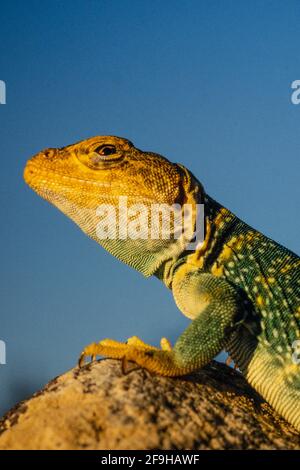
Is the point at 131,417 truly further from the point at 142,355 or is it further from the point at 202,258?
the point at 202,258

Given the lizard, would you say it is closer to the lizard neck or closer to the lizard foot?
the lizard neck

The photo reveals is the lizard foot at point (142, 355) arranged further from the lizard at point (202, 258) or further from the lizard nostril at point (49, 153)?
the lizard nostril at point (49, 153)

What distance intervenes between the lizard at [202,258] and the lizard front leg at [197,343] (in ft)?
0.05

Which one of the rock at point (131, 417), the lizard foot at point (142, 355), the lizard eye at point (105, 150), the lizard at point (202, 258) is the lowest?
the rock at point (131, 417)

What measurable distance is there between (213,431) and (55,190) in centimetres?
379

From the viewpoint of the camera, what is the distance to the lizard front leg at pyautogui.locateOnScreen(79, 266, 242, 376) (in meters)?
6.29

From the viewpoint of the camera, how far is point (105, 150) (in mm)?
7711

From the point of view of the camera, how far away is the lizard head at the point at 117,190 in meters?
7.49

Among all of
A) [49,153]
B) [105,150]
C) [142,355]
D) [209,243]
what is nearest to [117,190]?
[105,150]

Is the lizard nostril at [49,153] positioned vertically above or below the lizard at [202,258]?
above


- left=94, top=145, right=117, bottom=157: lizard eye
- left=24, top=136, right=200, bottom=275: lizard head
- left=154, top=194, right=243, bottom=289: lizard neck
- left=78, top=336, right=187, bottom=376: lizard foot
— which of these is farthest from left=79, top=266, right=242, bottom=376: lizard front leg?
left=94, top=145, right=117, bottom=157: lizard eye

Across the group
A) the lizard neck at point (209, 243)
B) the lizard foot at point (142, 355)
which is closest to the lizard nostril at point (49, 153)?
the lizard neck at point (209, 243)

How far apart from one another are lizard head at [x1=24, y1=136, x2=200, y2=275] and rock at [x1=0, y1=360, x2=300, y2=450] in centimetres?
168

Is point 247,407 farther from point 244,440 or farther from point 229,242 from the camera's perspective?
point 229,242
